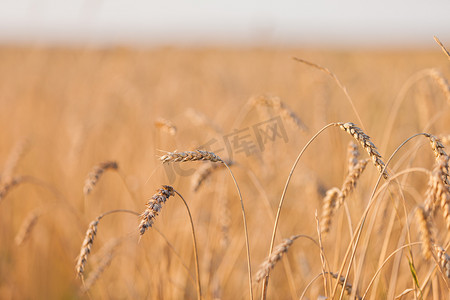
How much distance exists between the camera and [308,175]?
2170 millimetres

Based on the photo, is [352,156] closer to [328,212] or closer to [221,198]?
[328,212]

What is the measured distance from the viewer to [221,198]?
1.90 meters

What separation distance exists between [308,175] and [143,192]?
1.22 m

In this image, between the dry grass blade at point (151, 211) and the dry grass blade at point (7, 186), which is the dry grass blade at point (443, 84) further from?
the dry grass blade at point (7, 186)

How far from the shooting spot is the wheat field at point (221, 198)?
1142mm

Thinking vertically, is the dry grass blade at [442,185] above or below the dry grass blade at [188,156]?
below

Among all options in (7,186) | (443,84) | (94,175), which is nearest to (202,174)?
(94,175)

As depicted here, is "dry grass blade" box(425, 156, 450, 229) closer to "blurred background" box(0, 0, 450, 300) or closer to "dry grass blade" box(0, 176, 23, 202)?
"blurred background" box(0, 0, 450, 300)

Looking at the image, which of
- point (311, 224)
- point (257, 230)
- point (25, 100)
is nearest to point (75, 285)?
point (257, 230)

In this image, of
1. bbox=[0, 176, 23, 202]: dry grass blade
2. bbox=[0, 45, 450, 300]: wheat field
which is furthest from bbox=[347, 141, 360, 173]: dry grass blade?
bbox=[0, 176, 23, 202]: dry grass blade

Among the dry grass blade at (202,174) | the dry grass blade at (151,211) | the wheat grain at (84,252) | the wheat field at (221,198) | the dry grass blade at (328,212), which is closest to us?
the dry grass blade at (151,211)

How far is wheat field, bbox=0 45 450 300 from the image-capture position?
3.75ft

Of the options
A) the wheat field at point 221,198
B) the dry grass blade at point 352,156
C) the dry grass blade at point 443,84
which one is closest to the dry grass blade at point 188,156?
the wheat field at point 221,198

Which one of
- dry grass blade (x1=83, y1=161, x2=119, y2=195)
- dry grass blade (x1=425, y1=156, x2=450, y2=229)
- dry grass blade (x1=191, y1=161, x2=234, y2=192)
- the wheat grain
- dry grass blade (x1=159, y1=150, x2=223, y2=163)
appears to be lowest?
dry grass blade (x1=425, y1=156, x2=450, y2=229)
